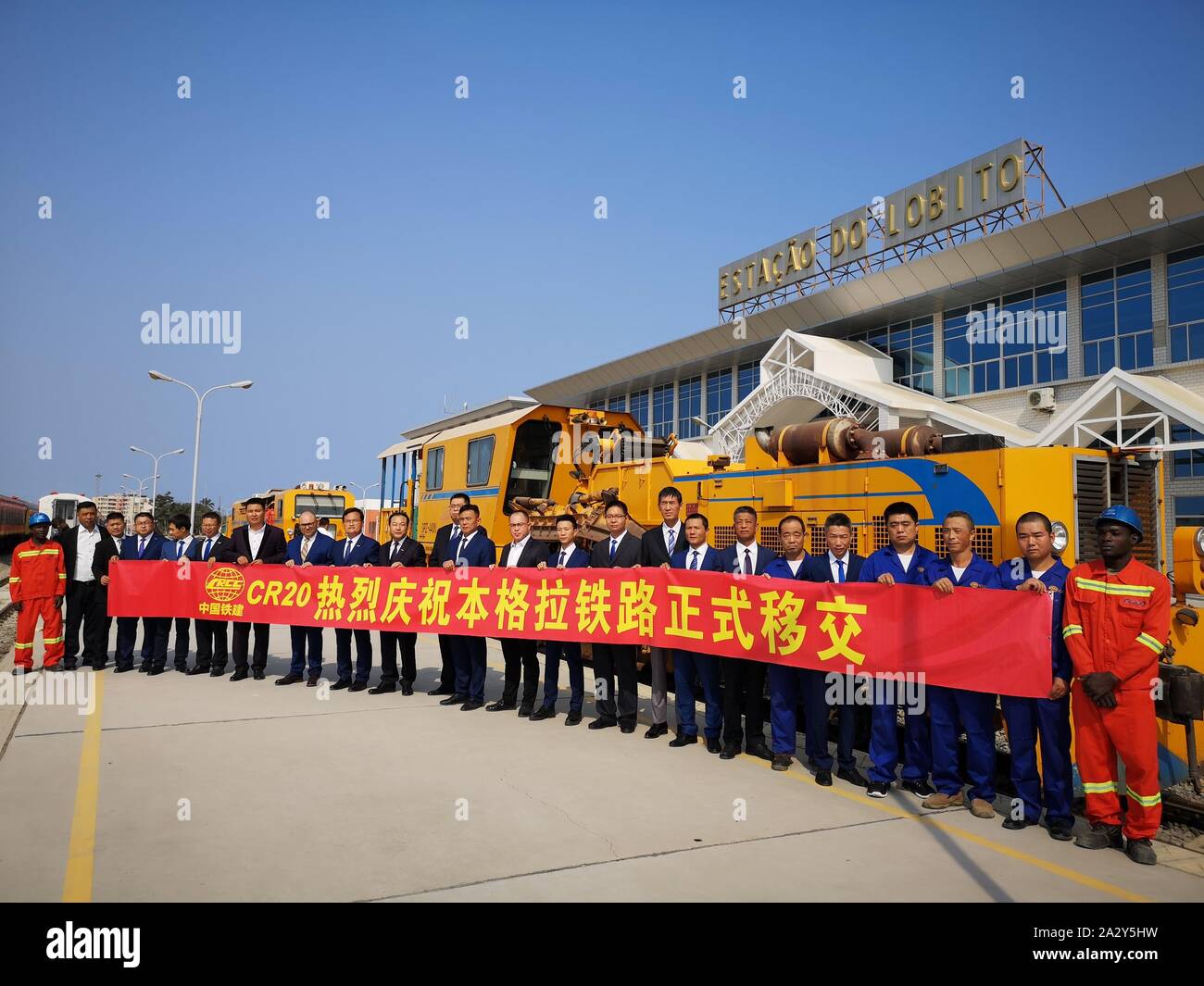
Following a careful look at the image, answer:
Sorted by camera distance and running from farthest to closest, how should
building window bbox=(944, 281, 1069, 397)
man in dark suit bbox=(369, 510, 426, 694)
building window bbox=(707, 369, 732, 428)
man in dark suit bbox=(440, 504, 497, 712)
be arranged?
building window bbox=(707, 369, 732, 428) < building window bbox=(944, 281, 1069, 397) < man in dark suit bbox=(369, 510, 426, 694) < man in dark suit bbox=(440, 504, 497, 712)

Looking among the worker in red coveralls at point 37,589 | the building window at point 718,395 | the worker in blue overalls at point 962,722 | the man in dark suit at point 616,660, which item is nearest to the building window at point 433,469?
the worker in red coveralls at point 37,589

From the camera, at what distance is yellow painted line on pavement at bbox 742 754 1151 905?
4305 mm

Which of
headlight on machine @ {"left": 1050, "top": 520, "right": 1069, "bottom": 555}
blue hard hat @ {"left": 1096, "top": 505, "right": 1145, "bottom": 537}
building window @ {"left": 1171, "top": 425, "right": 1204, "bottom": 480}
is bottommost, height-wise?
headlight on machine @ {"left": 1050, "top": 520, "right": 1069, "bottom": 555}

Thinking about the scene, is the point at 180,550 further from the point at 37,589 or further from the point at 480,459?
the point at 480,459

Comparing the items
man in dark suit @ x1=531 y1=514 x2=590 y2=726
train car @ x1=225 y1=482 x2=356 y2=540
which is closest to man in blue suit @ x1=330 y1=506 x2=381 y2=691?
man in dark suit @ x1=531 y1=514 x2=590 y2=726

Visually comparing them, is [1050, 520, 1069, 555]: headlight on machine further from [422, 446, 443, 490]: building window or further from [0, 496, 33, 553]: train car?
[0, 496, 33, 553]: train car

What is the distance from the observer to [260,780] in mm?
5863

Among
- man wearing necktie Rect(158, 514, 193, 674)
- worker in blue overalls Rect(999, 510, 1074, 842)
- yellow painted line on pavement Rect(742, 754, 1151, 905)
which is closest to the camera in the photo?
yellow painted line on pavement Rect(742, 754, 1151, 905)

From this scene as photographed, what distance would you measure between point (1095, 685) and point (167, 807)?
19.3 feet

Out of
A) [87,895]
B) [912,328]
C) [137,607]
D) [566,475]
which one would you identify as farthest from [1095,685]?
[912,328]

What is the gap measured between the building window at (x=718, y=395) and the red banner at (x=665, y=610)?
98.0 feet

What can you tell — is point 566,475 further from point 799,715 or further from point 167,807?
point 167,807

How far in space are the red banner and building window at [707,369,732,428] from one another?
98.0 ft

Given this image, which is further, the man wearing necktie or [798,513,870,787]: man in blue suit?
the man wearing necktie
